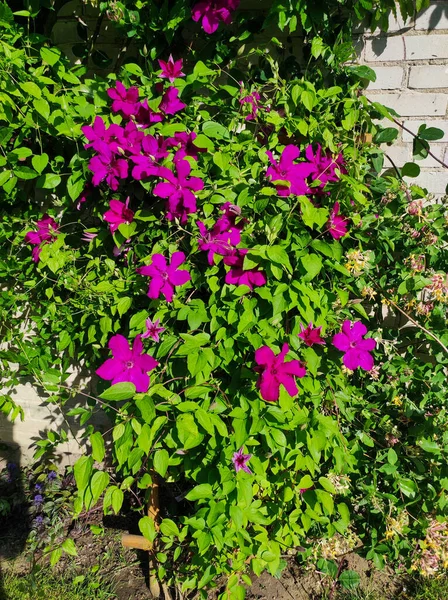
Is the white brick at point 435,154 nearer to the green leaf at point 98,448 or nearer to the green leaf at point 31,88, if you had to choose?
the green leaf at point 31,88

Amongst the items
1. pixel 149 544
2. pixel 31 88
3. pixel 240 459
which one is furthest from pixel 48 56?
pixel 149 544

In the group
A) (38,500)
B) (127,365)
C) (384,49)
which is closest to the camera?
A: (127,365)

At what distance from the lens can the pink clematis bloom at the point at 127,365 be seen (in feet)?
4.32

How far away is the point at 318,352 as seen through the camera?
1.69 metres

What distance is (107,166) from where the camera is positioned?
5.11 ft

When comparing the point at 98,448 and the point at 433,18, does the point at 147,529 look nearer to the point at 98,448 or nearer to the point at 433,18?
the point at 98,448

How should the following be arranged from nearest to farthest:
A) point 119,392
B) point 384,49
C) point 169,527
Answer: point 119,392 → point 169,527 → point 384,49

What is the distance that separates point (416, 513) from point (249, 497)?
3.28 ft

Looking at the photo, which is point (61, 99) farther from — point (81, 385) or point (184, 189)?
point (81, 385)

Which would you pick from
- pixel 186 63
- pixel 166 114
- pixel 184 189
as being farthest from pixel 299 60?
pixel 184 189

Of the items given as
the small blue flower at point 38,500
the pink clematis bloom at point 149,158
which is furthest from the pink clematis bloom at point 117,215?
the small blue flower at point 38,500

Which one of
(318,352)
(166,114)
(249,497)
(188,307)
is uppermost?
(166,114)

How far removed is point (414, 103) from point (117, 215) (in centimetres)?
123

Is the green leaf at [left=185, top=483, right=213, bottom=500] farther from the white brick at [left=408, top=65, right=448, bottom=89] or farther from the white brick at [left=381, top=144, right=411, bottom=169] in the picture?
the white brick at [left=408, top=65, right=448, bottom=89]
